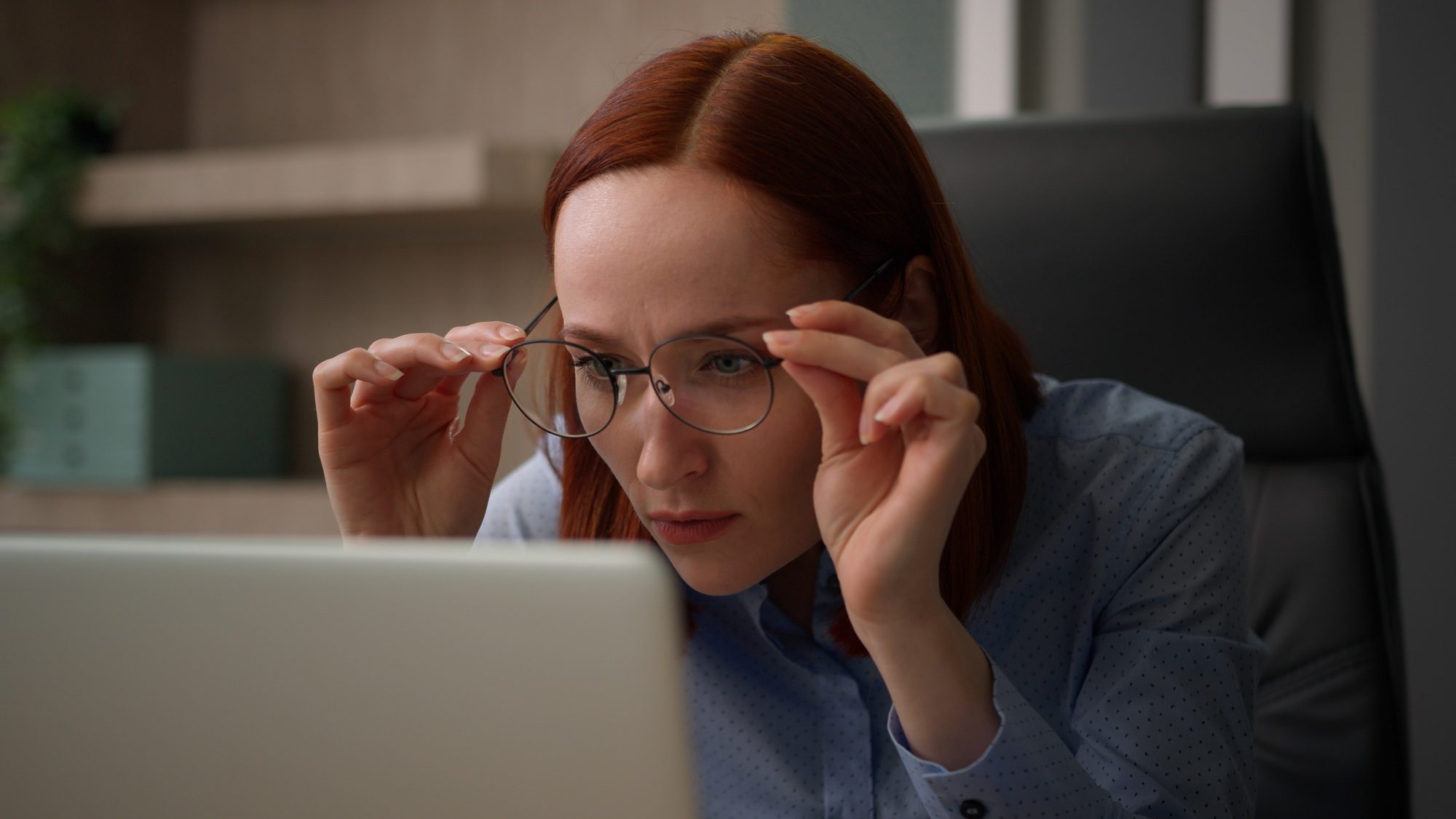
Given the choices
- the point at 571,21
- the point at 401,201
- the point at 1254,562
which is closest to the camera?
the point at 1254,562

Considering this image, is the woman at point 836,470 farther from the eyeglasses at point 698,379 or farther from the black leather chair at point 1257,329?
the black leather chair at point 1257,329

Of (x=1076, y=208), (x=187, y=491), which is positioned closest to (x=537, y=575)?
(x=1076, y=208)

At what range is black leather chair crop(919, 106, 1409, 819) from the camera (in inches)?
42.4

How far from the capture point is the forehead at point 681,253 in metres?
0.78

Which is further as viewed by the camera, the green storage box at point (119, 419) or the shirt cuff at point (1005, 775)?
the green storage box at point (119, 419)

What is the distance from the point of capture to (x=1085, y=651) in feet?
3.00

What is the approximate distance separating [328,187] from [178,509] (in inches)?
29.2

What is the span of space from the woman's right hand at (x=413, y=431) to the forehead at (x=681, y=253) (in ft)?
0.45

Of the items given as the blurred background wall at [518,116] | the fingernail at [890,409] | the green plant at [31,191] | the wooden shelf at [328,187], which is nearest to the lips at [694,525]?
the fingernail at [890,409]

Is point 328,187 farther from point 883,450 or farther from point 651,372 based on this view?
point 883,450

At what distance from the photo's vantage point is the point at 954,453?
67cm

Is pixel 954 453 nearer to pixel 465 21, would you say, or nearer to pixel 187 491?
pixel 187 491

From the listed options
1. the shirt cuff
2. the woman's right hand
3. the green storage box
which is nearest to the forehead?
the woman's right hand

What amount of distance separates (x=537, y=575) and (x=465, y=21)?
8.92ft
